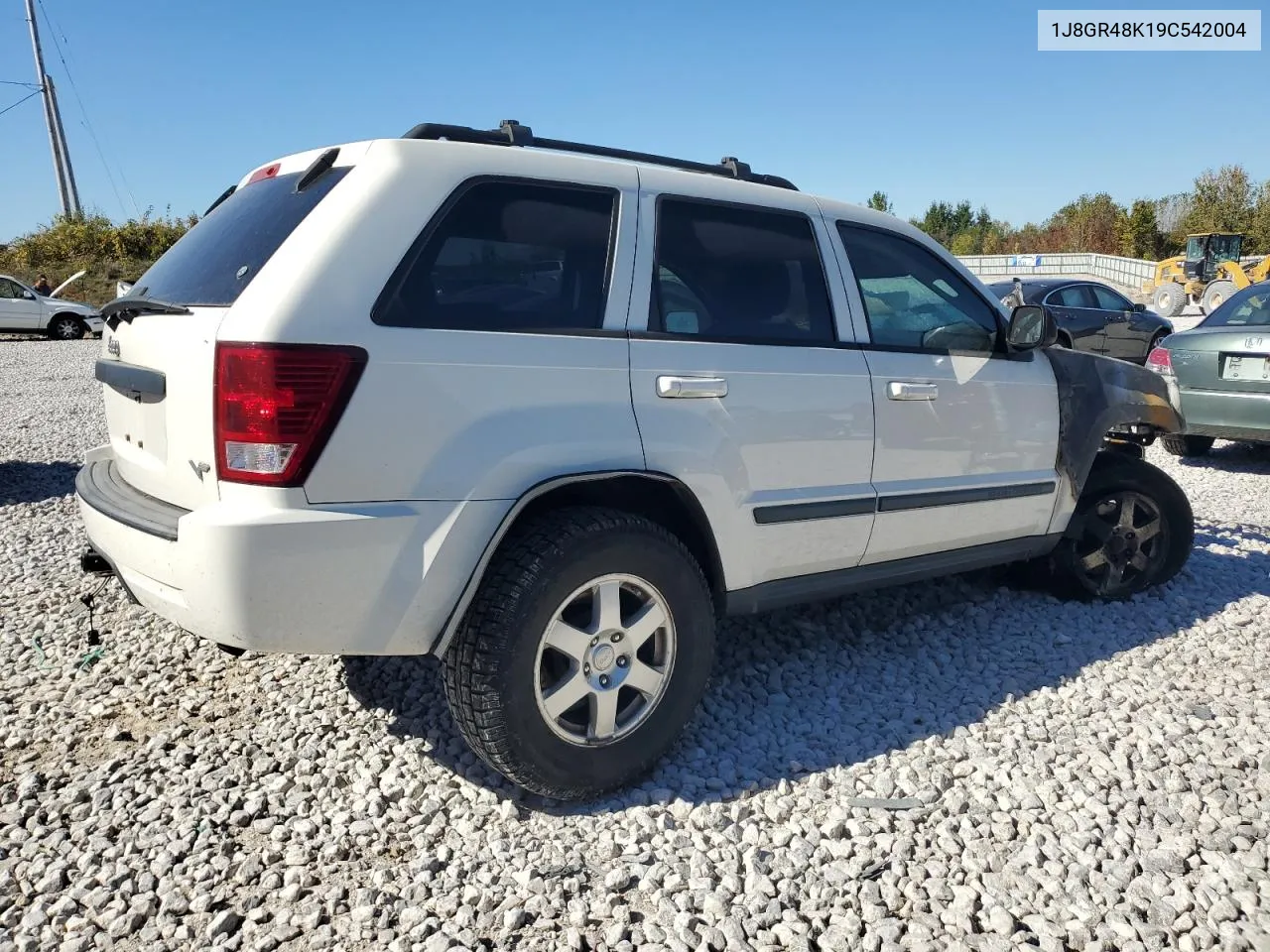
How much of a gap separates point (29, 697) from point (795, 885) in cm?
292

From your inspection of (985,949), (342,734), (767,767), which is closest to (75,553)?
(342,734)

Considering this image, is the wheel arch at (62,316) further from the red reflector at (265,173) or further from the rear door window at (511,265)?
the rear door window at (511,265)

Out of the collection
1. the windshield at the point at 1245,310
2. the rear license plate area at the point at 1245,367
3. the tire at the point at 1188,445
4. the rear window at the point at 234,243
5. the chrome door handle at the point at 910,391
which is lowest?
the tire at the point at 1188,445

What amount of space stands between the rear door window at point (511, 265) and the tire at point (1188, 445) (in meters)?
7.76

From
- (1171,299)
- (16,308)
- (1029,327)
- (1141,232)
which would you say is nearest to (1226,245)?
(1171,299)

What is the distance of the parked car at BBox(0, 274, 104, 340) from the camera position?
69.9ft

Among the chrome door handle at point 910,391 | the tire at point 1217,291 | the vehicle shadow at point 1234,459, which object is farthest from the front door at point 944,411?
the tire at point 1217,291

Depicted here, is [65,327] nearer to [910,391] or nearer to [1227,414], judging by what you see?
[1227,414]

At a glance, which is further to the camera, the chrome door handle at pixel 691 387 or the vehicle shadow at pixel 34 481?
the vehicle shadow at pixel 34 481

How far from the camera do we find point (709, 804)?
277 cm

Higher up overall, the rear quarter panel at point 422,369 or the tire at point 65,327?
the tire at point 65,327

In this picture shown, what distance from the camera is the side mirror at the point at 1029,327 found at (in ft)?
12.3

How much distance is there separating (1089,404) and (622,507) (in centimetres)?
249

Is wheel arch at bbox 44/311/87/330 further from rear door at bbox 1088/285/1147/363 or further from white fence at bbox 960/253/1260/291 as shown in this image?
white fence at bbox 960/253/1260/291
